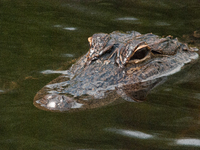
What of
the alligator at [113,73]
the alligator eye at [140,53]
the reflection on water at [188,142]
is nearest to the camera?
the reflection on water at [188,142]

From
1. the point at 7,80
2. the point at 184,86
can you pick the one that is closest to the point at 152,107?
the point at 184,86

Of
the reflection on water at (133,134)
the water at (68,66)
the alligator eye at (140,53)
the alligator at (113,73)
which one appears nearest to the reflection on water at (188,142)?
the water at (68,66)

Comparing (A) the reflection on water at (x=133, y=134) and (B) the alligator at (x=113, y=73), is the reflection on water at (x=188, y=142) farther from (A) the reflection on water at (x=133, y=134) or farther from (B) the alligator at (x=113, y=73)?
(B) the alligator at (x=113, y=73)

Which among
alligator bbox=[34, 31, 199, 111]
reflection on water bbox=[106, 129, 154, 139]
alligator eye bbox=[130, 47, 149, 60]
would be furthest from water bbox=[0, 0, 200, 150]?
alligator eye bbox=[130, 47, 149, 60]

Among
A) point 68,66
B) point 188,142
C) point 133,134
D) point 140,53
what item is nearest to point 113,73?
point 140,53

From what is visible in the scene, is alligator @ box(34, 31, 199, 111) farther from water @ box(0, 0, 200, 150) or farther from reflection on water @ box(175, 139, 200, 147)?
reflection on water @ box(175, 139, 200, 147)

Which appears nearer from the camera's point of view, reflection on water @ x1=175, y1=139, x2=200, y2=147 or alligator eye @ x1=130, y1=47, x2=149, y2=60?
reflection on water @ x1=175, y1=139, x2=200, y2=147
